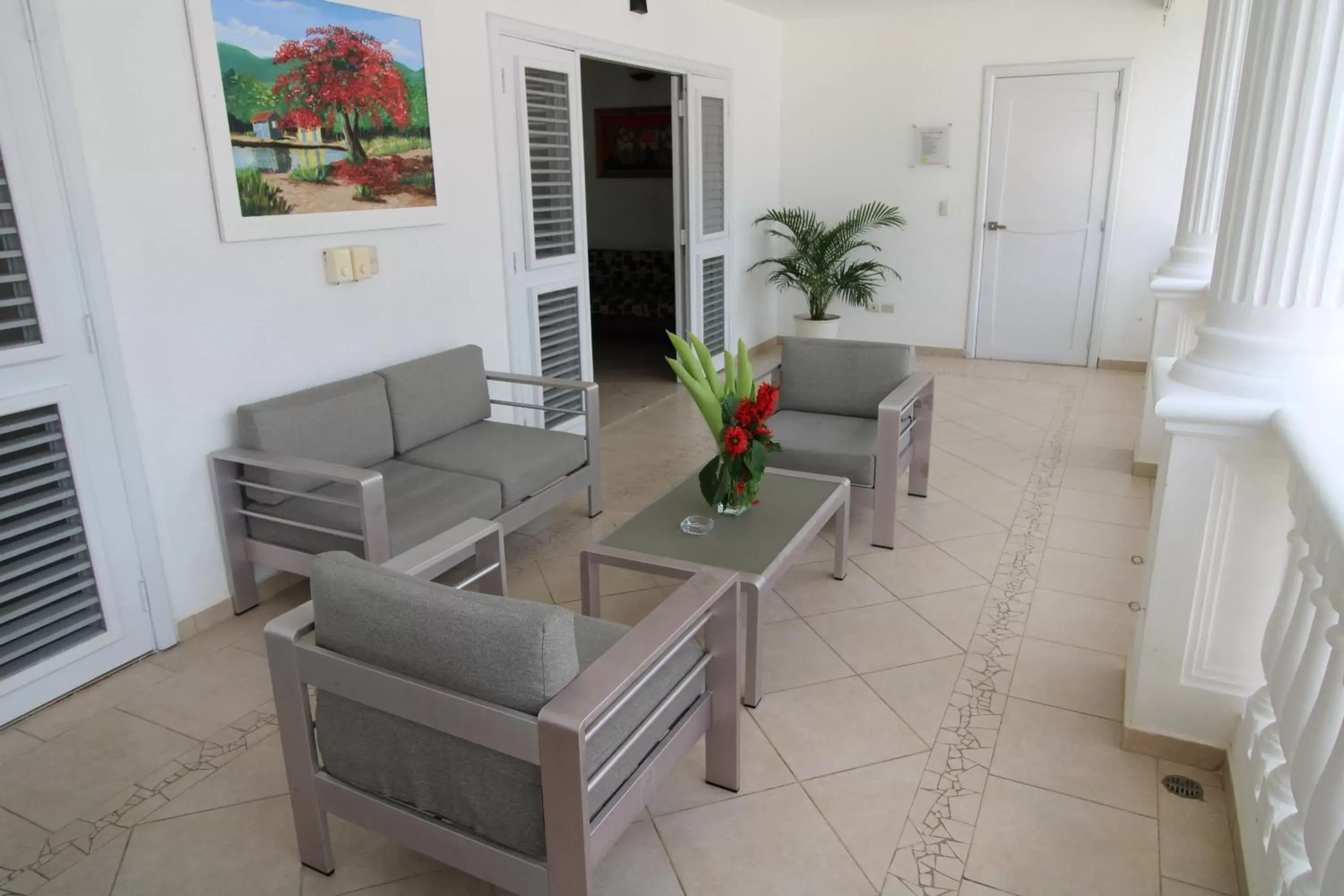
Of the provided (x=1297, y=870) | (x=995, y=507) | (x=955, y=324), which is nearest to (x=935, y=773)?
(x=1297, y=870)

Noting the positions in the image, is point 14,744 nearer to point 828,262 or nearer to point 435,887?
point 435,887

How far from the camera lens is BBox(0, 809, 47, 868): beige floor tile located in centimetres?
207

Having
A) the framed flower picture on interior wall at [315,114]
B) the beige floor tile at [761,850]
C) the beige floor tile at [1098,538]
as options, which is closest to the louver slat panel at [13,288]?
the framed flower picture on interior wall at [315,114]

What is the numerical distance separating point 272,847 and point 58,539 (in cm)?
120

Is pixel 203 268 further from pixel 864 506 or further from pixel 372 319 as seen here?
pixel 864 506

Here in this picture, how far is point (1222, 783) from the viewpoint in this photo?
2199 millimetres

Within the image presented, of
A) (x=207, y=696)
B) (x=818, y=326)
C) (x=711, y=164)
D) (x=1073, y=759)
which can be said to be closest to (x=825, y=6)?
(x=711, y=164)

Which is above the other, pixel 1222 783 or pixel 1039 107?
pixel 1039 107

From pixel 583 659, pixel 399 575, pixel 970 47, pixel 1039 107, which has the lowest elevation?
pixel 583 659

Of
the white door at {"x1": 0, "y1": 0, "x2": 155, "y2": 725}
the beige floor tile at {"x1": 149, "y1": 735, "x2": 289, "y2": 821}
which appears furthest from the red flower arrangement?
the white door at {"x1": 0, "y1": 0, "x2": 155, "y2": 725}

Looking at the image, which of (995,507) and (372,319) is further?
(995,507)

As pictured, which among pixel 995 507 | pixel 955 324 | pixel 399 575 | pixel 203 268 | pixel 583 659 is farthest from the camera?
pixel 955 324

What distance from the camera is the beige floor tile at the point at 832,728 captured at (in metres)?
2.36

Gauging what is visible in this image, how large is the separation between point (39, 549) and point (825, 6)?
235 inches
